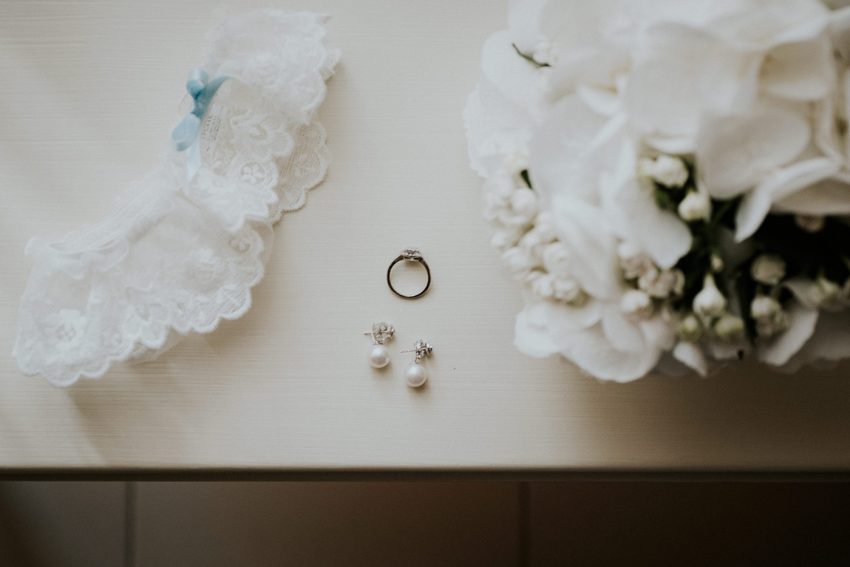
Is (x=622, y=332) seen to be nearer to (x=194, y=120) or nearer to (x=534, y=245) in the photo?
(x=534, y=245)

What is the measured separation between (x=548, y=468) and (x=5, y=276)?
58cm

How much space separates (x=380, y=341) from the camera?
0.67 metres

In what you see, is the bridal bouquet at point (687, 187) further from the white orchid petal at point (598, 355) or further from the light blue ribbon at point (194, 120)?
the light blue ribbon at point (194, 120)

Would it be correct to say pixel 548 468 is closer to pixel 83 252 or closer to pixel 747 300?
pixel 747 300

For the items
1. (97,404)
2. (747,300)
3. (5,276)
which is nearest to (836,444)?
(747,300)

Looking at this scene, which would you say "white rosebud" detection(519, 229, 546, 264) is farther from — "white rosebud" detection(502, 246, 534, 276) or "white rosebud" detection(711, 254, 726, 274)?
"white rosebud" detection(711, 254, 726, 274)

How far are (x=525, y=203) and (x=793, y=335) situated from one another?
21 cm

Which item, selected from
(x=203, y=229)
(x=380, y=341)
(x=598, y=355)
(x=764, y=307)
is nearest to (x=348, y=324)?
(x=380, y=341)

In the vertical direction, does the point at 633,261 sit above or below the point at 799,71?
below

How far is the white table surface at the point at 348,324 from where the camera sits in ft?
2.13

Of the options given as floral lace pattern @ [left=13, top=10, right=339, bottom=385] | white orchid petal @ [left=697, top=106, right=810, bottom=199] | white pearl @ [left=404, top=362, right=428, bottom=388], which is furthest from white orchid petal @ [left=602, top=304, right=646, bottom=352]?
floral lace pattern @ [left=13, top=10, right=339, bottom=385]

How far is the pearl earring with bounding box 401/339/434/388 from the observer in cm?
65

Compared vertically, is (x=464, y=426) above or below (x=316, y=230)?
below

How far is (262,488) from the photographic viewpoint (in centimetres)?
102
